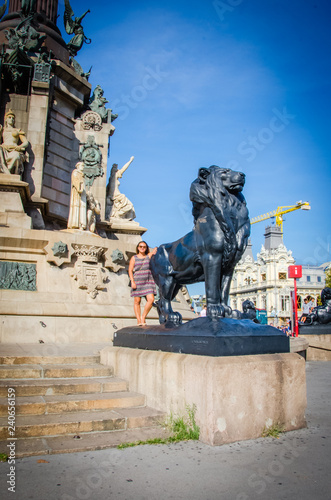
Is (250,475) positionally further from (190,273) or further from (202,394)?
(190,273)

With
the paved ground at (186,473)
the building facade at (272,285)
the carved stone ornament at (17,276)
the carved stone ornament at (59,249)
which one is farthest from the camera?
the building facade at (272,285)

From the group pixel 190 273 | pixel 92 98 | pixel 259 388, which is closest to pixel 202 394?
pixel 259 388

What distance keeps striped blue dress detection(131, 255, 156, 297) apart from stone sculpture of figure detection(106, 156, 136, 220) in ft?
36.4

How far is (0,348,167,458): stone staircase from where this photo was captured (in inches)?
151

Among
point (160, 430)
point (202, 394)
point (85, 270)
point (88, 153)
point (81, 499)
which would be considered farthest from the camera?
point (88, 153)

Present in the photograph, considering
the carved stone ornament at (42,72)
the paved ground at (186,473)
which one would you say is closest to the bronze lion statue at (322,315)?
the paved ground at (186,473)

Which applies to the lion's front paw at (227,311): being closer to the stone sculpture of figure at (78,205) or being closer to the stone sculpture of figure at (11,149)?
the stone sculpture of figure at (78,205)

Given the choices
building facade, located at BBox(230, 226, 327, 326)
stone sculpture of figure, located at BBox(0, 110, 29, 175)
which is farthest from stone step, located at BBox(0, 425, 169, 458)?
building facade, located at BBox(230, 226, 327, 326)

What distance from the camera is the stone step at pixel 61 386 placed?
4.80m

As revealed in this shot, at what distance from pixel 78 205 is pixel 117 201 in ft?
18.7

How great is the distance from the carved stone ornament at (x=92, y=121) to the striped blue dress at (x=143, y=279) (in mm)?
12646

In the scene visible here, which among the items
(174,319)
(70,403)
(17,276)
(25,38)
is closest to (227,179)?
(174,319)

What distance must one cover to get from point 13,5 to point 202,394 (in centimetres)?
2132

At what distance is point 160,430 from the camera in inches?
167
